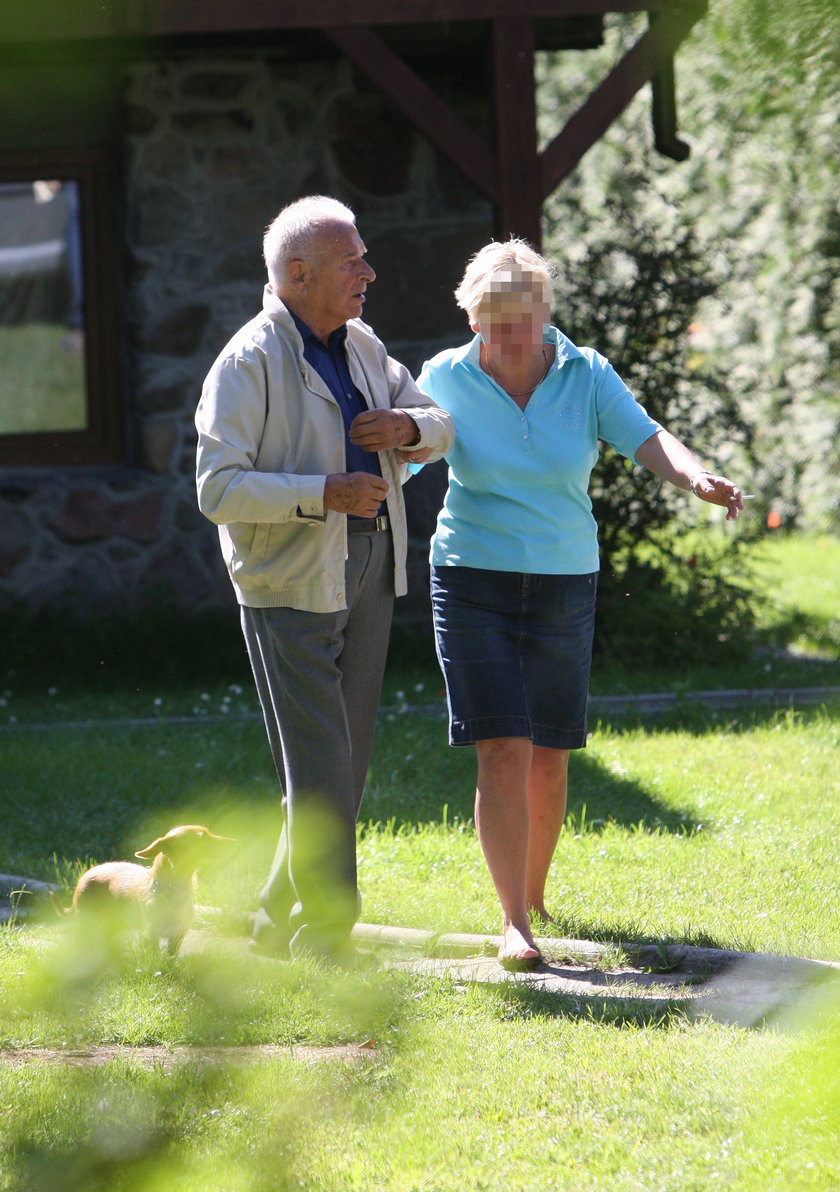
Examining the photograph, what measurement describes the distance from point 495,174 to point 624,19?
911cm

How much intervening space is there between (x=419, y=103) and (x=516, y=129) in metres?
0.47

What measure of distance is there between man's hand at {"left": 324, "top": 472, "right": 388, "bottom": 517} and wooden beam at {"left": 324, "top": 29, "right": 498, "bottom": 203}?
12.1 ft

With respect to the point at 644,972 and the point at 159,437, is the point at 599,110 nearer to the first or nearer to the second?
the point at 159,437

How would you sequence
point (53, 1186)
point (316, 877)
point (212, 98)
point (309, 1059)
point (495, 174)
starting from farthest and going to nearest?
point (212, 98), point (495, 174), point (316, 877), point (309, 1059), point (53, 1186)

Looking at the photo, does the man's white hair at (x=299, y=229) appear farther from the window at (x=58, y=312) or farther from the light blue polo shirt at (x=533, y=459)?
the window at (x=58, y=312)

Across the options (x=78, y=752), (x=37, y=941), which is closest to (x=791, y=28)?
(x=37, y=941)

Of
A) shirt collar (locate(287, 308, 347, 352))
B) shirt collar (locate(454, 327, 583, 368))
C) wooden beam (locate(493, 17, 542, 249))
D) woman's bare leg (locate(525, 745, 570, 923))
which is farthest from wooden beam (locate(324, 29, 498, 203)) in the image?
woman's bare leg (locate(525, 745, 570, 923))

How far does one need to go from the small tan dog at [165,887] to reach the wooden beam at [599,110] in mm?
4065

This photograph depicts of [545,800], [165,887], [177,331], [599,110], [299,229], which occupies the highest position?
[599,110]

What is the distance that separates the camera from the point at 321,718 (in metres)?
3.87

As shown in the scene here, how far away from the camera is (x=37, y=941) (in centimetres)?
416

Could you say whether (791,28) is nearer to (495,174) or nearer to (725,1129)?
(725,1129)

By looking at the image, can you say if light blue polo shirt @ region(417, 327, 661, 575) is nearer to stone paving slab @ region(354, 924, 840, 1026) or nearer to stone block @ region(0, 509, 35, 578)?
stone paving slab @ region(354, 924, 840, 1026)

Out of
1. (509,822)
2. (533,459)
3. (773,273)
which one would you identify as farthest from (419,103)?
(773,273)
